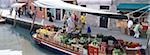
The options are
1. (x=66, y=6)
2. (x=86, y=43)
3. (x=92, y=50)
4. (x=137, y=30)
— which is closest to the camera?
(x=92, y=50)

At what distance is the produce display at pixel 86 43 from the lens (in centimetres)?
931

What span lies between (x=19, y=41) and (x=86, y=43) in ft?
23.1

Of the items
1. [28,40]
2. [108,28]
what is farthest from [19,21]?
[108,28]

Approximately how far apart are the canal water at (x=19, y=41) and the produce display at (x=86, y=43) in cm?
71

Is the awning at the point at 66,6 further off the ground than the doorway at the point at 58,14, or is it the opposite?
the awning at the point at 66,6

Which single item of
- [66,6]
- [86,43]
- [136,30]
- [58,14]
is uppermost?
[66,6]

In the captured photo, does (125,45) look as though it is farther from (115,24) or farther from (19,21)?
(19,21)

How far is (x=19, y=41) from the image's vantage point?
650 inches

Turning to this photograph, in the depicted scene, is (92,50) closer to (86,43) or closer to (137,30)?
(86,43)

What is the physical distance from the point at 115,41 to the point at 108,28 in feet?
20.3

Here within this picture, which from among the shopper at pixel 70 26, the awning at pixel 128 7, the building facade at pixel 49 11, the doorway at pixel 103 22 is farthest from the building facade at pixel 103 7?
the shopper at pixel 70 26

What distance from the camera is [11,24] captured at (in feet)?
76.5

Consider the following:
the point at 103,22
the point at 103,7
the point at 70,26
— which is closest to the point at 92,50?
the point at 70,26

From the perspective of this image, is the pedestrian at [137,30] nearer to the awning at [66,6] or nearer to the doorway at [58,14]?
the awning at [66,6]
